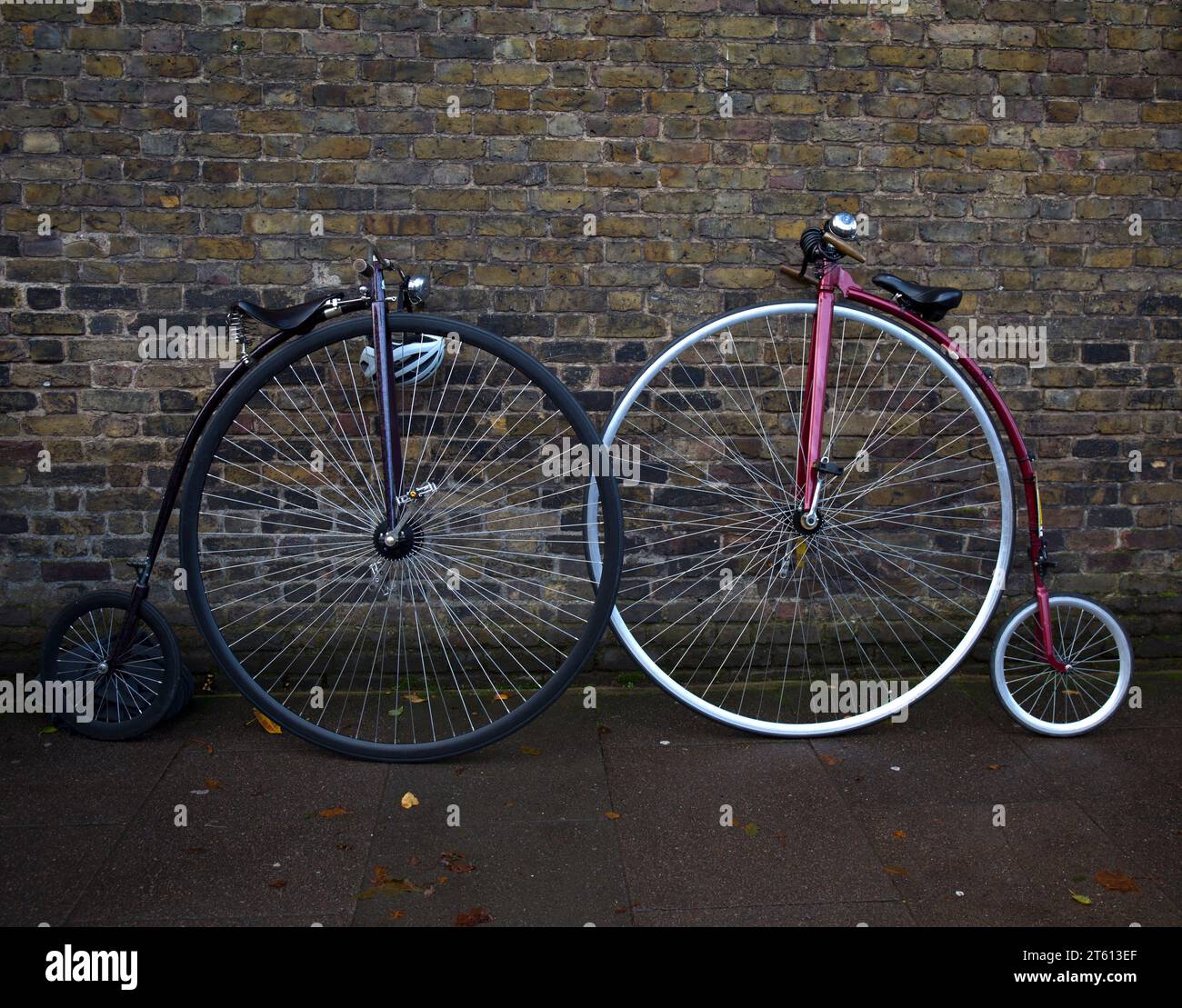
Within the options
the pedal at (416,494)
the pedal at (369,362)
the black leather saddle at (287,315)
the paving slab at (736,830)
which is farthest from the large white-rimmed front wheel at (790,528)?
the black leather saddle at (287,315)

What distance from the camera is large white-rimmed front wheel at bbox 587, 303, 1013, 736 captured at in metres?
3.72

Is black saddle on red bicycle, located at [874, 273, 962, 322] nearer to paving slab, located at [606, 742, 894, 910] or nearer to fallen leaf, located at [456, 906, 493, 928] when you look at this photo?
paving slab, located at [606, 742, 894, 910]

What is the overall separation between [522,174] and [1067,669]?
230 centimetres

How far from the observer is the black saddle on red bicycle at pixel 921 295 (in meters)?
3.39

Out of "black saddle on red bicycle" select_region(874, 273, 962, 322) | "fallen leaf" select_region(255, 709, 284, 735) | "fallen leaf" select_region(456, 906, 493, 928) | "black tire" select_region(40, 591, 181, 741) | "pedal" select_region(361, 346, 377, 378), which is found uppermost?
"black saddle on red bicycle" select_region(874, 273, 962, 322)

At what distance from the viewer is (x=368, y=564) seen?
12.2ft

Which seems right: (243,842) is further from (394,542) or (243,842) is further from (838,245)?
(838,245)

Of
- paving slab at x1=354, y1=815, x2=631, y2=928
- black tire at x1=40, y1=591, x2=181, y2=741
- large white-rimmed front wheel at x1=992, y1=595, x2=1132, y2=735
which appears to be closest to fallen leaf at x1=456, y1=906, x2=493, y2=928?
paving slab at x1=354, y1=815, x2=631, y2=928

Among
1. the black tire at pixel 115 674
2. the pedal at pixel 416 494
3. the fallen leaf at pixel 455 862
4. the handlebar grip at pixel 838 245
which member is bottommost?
the fallen leaf at pixel 455 862

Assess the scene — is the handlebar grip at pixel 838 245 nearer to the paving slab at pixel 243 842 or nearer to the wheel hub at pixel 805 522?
the wheel hub at pixel 805 522

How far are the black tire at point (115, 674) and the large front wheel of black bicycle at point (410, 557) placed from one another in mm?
227

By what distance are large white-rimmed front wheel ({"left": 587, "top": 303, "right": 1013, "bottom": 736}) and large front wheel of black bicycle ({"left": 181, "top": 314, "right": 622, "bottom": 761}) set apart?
0.30m

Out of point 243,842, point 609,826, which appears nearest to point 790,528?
point 609,826

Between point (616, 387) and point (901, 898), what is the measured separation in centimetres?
181
